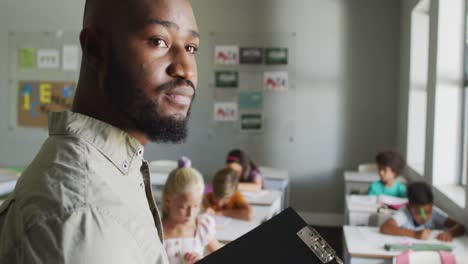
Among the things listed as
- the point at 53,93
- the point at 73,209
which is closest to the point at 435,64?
the point at 73,209

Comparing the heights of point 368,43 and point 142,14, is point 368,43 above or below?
above

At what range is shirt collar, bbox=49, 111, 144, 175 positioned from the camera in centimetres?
69

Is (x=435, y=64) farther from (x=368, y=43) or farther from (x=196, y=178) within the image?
(x=196, y=178)

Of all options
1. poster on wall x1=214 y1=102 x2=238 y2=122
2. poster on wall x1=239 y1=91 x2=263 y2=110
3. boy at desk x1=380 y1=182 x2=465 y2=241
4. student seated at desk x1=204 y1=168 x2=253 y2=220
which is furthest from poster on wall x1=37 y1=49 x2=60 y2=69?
boy at desk x1=380 y1=182 x2=465 y2=241

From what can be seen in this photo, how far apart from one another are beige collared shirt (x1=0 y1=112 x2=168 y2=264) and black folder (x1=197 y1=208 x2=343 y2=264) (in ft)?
0.49

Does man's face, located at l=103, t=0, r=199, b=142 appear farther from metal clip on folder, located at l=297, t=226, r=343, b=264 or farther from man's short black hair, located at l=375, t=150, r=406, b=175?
man's short black hair, located at l=375, t=150, r=406, b=175

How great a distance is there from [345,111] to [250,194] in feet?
7.34

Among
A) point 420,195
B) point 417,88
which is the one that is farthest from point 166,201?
point 417,88

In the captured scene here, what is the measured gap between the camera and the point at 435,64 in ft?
13.3

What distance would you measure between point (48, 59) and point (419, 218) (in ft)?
16.3

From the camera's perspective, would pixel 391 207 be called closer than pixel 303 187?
Yes

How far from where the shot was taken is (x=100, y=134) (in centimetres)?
70

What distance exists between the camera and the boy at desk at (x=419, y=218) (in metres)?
3.03

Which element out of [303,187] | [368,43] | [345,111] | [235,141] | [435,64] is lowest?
[303,187]
